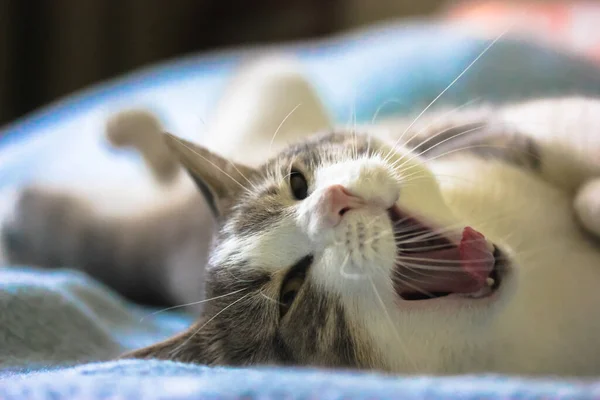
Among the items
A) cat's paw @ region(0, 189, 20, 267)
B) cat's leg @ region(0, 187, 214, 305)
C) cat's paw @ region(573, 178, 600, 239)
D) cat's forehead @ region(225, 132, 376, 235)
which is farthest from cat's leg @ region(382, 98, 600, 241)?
cat's paw @ region(0, 189, 20, 267)

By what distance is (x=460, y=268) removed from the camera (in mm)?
750

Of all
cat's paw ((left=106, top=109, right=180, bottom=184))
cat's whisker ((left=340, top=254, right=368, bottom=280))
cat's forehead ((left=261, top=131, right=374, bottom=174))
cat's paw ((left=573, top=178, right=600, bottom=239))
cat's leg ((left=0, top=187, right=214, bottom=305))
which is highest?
cat's paw ((left=106, top=109, right=180, bottom=184))

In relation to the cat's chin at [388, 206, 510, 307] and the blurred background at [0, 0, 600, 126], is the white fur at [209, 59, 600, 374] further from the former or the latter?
the blurred background at [0, 0, 600, 126]

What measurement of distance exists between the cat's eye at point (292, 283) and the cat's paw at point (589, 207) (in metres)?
0.46

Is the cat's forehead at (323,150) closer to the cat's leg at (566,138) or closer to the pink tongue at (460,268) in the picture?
the pink tongue at (460,268)

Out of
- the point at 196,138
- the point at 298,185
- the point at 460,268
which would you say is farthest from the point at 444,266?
the point at 196,138

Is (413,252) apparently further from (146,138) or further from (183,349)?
(146,138)

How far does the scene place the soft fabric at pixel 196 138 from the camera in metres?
0.53

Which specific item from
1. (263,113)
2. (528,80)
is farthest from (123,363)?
(528,80)

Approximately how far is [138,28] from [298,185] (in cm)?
264

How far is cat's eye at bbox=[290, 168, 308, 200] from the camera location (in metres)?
0.89

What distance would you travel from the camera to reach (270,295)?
0.81 meters

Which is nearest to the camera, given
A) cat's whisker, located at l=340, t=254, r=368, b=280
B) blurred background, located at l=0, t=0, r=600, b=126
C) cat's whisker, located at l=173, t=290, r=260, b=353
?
cat's whisker, located at l=340, t=254, r=368, b=280

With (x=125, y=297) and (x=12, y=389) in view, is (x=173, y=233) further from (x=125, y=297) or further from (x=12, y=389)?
(x=12, y=389)
